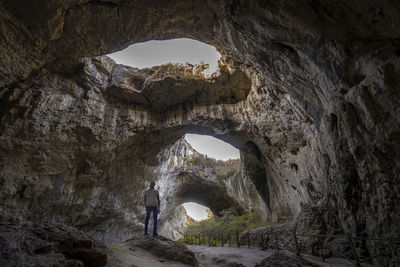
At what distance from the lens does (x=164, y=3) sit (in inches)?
232

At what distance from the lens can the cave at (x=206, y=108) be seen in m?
3.47

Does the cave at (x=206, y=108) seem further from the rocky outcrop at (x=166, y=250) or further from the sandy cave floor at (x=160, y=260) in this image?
the rocky outcrop at (x=166, y=250)

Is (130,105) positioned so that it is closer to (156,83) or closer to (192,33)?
(156,83)

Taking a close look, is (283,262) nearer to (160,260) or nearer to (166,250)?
(160,260)

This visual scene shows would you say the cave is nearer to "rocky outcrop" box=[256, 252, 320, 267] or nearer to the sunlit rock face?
the sunlit rock face

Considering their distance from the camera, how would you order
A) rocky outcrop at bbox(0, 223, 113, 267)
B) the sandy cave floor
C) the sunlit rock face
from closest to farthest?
rocky outcrop at bbox(0, 223, 113, 267), the sandy cave floor, the sunlit rock face

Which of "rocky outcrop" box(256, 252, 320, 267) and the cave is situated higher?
the cave

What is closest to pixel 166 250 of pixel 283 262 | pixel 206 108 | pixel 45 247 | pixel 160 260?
pixel 160 260

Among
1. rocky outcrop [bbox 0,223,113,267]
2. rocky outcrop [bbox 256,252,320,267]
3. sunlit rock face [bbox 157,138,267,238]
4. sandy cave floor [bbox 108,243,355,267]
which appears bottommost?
sandy cave floor [bbox 108,243,355,267]

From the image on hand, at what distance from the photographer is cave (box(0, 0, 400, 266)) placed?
3471mm

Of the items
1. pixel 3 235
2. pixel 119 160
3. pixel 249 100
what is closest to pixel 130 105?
pixel 119 160

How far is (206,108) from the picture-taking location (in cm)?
1147

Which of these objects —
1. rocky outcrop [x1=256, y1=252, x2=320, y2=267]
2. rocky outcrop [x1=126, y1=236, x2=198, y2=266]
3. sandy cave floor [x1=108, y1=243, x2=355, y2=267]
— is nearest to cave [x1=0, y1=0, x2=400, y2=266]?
sandy cave floor [x1=108, y1=243, x2=355, y2=267]

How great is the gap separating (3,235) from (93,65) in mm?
9110
